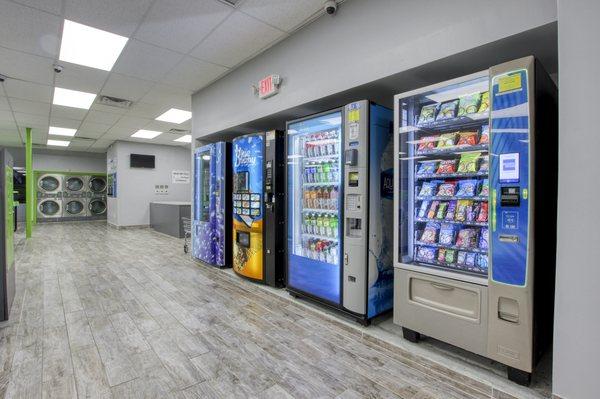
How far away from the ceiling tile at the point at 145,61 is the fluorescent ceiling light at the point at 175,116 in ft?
6.27

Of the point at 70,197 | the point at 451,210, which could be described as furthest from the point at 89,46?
the point at 70,197

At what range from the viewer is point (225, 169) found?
4.44 m

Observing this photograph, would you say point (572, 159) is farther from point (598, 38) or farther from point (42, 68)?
point (42, 68)

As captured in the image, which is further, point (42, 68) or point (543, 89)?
point (42, 68)

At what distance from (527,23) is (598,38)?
41cm

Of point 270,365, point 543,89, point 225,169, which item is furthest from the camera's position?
point 225,169

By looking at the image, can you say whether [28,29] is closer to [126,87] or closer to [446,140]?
[126,87]

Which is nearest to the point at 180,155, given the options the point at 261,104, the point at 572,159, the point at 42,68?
the point at 42,68

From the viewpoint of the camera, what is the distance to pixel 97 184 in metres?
12.2

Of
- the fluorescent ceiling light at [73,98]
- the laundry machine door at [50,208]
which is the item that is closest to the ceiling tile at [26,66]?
the fluorescent ceiling light at [73,98]

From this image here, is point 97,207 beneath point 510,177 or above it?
beneath

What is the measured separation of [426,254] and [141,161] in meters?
10.00

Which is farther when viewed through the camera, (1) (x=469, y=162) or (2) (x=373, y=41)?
(2) (x=373, y=41)

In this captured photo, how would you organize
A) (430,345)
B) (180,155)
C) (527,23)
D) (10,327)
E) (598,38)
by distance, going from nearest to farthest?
(598,38)
(527,23)
(430,345)
(10,327)
(180,155)
